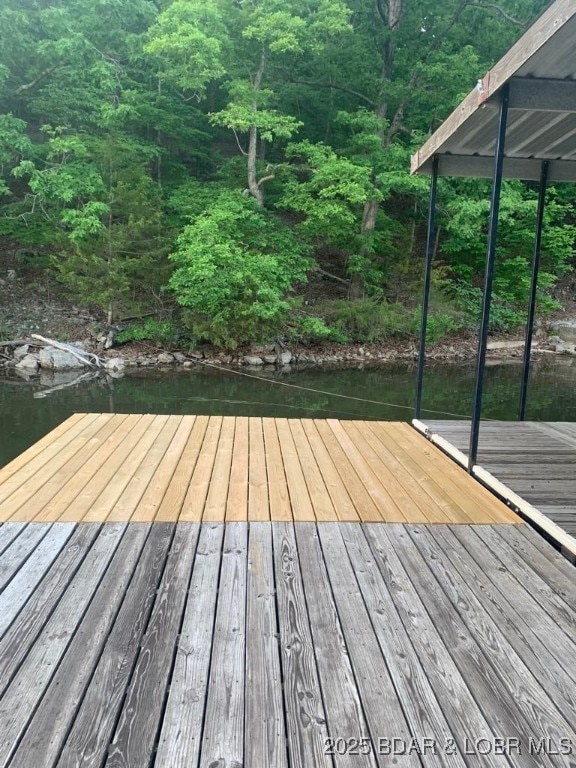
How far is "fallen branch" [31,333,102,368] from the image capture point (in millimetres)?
9547

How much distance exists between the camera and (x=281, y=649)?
140 cm

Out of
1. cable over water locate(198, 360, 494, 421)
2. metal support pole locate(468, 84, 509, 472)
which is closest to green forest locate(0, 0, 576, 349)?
cable over water locate(198, 360, 494, 421)

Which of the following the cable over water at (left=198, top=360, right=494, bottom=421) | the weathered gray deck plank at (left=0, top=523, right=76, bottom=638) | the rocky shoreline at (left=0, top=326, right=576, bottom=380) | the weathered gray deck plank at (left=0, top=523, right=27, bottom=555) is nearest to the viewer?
the weathered gray deck plank at (left=0, top=523, right=76, bottom=638)

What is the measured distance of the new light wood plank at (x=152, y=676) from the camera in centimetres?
108

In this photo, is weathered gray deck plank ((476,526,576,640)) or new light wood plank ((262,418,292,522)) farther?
Result: new light wood plank ((262,418,292,522))

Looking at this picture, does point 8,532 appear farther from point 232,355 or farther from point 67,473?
point 232,355

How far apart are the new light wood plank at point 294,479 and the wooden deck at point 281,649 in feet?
0.66

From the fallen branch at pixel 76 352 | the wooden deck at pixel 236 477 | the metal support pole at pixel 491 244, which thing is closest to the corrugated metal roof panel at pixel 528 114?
the metal support pole at pixel 491 244

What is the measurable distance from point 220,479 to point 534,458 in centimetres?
177

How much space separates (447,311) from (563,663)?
11.8m

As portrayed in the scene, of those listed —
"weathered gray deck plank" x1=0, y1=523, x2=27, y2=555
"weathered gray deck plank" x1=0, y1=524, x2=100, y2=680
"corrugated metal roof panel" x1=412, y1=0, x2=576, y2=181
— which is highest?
"corrugated metal roof panel" x1=412, y1=0, x2=576, y2=181

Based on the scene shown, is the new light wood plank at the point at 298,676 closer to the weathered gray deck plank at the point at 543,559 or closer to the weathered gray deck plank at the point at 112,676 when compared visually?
the weathered gray deck plank at the point at 112,676

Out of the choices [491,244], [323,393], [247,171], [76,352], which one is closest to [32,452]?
[491,244]

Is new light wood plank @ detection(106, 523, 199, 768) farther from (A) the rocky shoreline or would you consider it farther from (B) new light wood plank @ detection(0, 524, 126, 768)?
(A) the rocky shoreline
